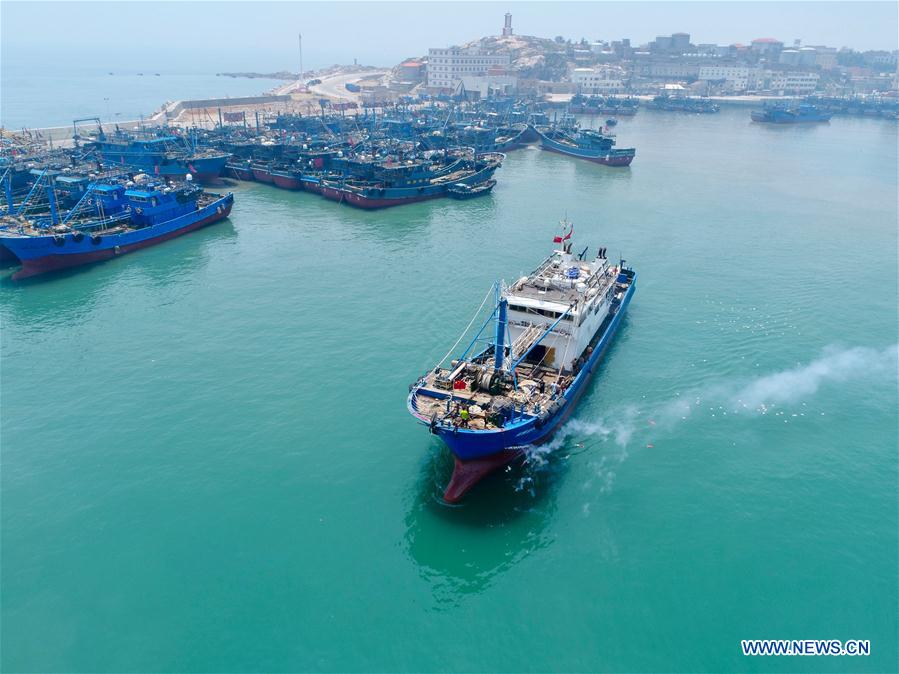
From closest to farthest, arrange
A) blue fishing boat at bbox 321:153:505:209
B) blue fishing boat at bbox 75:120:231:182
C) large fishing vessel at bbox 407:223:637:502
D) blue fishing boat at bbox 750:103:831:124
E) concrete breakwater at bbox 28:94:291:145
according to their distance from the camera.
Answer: large fishing vessel at bbox 407:223:637:502
blue fishing boat at bbox 321:153:505:209
blue fishing boat at bbox 75:120:231:182
concrete breakwater at bbox 28:94:291:145
blue fishing boat at bbox 750:103:831:124

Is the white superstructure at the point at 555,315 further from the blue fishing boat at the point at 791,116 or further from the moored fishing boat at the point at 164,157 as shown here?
the blue fishing boat at the point at 791,116

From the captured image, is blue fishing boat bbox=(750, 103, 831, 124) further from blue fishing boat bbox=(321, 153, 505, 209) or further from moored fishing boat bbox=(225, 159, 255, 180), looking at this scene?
moored fishing boat bbox=(225, 159, 255, 180)

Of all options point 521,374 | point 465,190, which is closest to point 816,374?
point 521,374

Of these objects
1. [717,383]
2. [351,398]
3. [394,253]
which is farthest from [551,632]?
[394,253]

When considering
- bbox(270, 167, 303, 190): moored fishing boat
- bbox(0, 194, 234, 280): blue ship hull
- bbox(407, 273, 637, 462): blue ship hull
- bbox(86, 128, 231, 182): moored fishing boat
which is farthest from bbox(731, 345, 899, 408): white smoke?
bbox(86, 128, 231, 182): moored fishing boat

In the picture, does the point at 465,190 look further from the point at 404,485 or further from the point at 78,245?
the point at 404,485

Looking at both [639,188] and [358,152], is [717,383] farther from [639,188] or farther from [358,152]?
[358,152]
